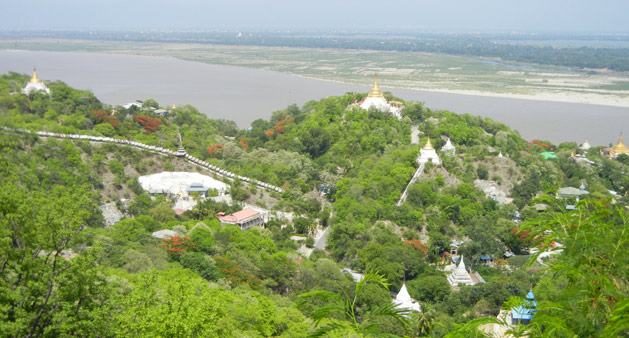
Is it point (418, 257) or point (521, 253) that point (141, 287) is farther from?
point (521, 253)

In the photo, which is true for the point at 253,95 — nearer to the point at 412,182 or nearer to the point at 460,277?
the point at 412,182

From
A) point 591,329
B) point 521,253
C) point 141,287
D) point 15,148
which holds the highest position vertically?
point 591,329

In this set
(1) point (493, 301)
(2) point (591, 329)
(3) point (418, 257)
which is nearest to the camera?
(2) point (591, 329)

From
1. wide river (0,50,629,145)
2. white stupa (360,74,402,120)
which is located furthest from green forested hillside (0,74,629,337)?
wide river (0,50,629,145)

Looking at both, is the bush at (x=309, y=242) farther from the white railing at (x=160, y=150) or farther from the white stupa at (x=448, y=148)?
the white stupa at (x=448, y=148)

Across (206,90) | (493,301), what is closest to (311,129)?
(493,301)

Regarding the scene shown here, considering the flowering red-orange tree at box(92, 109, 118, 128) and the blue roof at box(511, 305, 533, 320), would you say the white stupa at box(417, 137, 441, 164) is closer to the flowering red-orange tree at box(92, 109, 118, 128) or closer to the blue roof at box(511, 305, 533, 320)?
the blue roof at box(511, 305, 533, 320)
